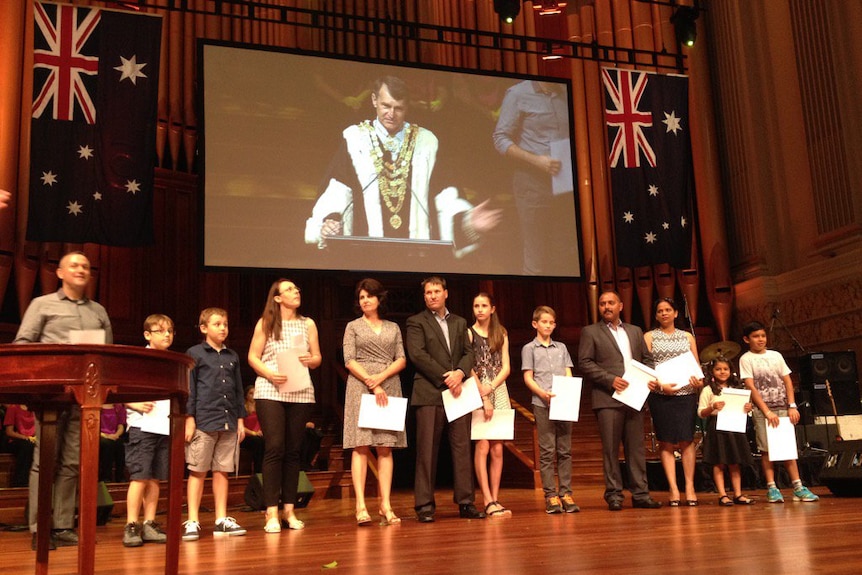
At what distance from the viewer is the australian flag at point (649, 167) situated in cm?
905

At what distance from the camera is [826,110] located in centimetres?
869

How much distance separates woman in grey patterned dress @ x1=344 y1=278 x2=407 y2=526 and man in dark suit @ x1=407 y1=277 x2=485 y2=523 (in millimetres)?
122

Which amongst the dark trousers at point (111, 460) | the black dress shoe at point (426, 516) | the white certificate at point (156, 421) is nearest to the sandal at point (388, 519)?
the black dress shoe at point (426, 516)

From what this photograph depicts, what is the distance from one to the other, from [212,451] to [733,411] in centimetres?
290

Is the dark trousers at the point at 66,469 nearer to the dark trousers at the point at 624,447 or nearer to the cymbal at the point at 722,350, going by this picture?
the dark trousers at the point at 624,447

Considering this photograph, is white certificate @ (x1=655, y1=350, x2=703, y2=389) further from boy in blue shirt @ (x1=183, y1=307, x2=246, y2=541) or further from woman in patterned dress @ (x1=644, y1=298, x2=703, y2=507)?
boy in blue shirt @ (x1=183, y1=307, x2=246, y2=541)

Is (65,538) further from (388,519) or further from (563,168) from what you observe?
(563,168)

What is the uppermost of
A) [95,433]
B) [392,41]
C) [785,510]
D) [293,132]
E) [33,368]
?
[392,41]

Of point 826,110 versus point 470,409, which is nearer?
point 470,409

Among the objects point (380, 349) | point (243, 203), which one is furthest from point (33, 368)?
point (243, 203)

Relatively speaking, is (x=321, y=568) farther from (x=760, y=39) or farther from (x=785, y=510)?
(x=760, y=39)

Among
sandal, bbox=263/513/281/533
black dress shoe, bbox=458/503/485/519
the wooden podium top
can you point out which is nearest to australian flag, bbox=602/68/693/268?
black dress shoe, bbox=458/503/485/519

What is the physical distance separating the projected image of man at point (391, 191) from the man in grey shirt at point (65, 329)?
13.4 feet

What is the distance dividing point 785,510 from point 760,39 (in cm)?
677
